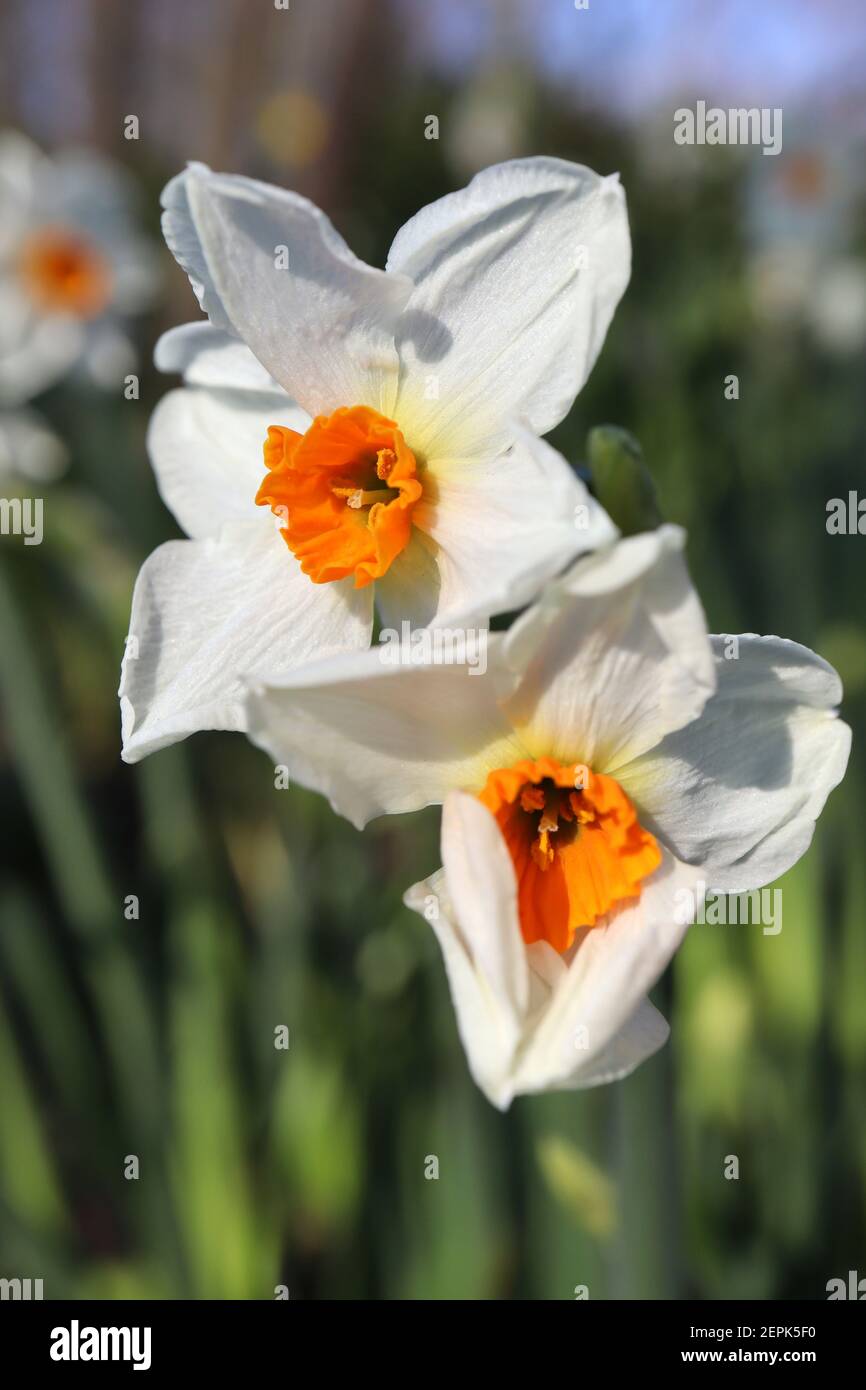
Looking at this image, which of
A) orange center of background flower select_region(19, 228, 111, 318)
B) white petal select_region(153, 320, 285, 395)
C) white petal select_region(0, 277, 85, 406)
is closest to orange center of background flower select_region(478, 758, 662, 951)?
white petal select_region(153, 320, 285, 395)

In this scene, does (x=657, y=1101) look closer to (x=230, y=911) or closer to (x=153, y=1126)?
(x=153, y=1126)

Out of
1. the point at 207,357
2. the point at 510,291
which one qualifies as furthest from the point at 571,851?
the point at 207,357

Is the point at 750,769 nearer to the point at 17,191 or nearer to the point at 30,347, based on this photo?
the point at 30,347

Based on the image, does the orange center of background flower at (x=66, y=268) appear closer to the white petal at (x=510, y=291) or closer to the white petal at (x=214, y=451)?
the white petal at (x=214, y=451)

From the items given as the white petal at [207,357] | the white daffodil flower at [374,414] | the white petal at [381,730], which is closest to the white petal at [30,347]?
the white petal at [207,357]

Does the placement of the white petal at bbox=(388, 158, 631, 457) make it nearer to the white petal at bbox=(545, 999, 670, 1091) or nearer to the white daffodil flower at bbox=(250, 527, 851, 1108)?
the white daffodil flower at bbox=(250, 527, 851, 1108)
